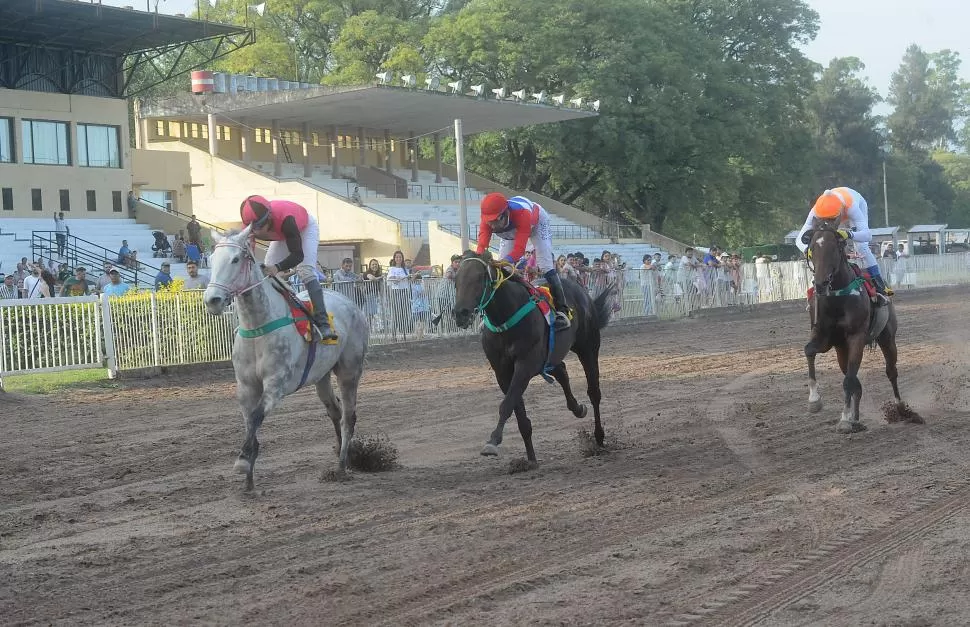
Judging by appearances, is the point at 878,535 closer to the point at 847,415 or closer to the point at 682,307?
the point at 847,415

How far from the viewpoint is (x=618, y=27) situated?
55188 mm

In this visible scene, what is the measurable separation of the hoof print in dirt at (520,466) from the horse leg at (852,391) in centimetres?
335

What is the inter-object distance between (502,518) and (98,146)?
36.3 meters

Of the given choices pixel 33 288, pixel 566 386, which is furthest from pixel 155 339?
pixel 566 386

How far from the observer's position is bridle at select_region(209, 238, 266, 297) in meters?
8.98

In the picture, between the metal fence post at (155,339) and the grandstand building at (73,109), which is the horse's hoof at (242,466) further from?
the grandstand building at (73,109)

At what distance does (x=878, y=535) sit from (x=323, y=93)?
131ft

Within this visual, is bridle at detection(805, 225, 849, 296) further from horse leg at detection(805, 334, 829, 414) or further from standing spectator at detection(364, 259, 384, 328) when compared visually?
standing spectator at detection(364, 259, 384, 328)

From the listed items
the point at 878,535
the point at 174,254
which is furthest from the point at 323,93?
the point at 878,535

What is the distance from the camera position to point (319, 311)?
990cm

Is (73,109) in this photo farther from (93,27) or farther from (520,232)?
(520,232)

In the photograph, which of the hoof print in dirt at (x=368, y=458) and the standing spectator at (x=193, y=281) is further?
the standing spectator at (x=193, y=281)

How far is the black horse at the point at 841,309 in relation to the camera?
459 inches

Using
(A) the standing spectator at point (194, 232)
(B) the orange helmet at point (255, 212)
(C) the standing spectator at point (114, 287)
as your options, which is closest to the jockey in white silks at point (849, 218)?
(B) the orange helmet at point (255, 212)
